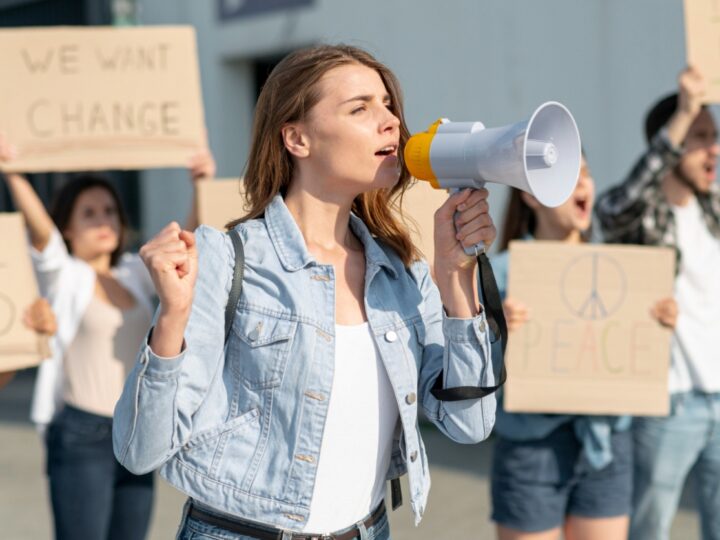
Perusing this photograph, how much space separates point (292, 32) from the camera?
834 centimetres

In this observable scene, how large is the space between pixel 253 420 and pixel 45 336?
5.40ft

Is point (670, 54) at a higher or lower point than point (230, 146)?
higher

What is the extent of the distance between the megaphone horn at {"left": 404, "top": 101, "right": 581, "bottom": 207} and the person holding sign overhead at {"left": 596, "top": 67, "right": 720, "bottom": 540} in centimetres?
177

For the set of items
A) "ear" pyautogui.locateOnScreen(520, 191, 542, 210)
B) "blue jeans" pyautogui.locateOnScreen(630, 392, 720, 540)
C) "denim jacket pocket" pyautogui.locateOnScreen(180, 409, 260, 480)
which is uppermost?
"ear" pyautogui.locateOnScreen(520, 191, 542, 210)

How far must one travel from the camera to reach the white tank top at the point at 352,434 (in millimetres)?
2172

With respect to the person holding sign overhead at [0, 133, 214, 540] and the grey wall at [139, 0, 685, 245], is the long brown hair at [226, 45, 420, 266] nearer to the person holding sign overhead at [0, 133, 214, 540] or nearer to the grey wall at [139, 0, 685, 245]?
the person holding sign overhead at [0, 133, 214, 540]

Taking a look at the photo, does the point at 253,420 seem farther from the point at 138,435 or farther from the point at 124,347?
the point at 124,347

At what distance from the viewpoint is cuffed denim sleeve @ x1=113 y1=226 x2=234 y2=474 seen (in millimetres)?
2010

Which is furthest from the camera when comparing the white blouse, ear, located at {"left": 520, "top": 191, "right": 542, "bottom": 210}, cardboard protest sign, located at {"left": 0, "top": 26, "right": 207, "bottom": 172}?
cardboard protest sign, located at {"left": 0, "top": 26, "right": 207, "bottom": 172}

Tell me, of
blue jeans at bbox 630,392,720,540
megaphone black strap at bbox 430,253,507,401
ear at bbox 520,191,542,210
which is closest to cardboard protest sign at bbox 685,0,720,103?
ear at bbox 520,191,542,210

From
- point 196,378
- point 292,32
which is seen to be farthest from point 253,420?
point 292,32

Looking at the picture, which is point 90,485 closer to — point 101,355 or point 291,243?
point 101,355

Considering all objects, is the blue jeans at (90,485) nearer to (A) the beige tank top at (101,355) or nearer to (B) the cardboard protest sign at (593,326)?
(A) the beige tank top at (101,355)

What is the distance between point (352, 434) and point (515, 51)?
5037 millimetres
